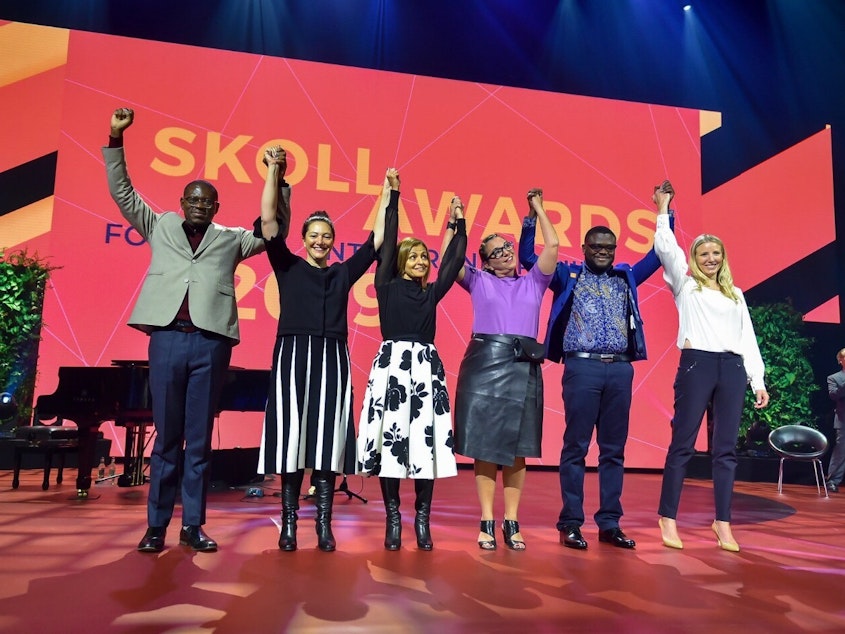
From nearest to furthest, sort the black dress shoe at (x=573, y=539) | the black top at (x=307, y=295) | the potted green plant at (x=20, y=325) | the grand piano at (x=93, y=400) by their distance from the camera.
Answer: the black top at (x=307, y=295)
the black dress shoe at (x=573, y=539)
the grand piano at (x=93, y=400)
the potted green plant at (x=20, y=325)

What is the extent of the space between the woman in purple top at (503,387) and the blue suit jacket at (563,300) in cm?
16

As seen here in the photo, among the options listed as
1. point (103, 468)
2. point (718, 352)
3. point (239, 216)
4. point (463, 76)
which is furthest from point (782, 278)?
point (103, 468)

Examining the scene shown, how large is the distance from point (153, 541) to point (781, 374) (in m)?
6.91

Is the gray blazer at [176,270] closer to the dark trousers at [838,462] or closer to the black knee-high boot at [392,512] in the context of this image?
the black knee-high boot at [392,512]

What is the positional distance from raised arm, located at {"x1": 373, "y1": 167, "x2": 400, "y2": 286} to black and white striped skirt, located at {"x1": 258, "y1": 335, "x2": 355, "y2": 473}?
387 mm

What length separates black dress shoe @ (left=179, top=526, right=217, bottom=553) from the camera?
8.75 feet

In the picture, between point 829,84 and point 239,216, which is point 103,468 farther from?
point 829,84

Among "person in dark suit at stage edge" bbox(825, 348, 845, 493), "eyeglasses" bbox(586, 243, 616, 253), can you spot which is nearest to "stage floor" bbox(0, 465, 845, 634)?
"eyeglasses" bbox(586, 243, 616, 253)

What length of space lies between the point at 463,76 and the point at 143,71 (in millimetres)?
3268

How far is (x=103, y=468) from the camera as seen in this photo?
17.7ft

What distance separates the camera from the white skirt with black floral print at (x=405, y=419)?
2766mm

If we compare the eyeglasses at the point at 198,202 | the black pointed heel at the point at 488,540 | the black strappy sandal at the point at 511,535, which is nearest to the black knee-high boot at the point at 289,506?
the black pointed heel at the point at 488,540

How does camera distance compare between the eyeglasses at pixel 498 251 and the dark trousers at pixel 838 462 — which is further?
the dark trousers at pixel 838 462

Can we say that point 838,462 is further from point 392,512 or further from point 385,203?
point 385,203
